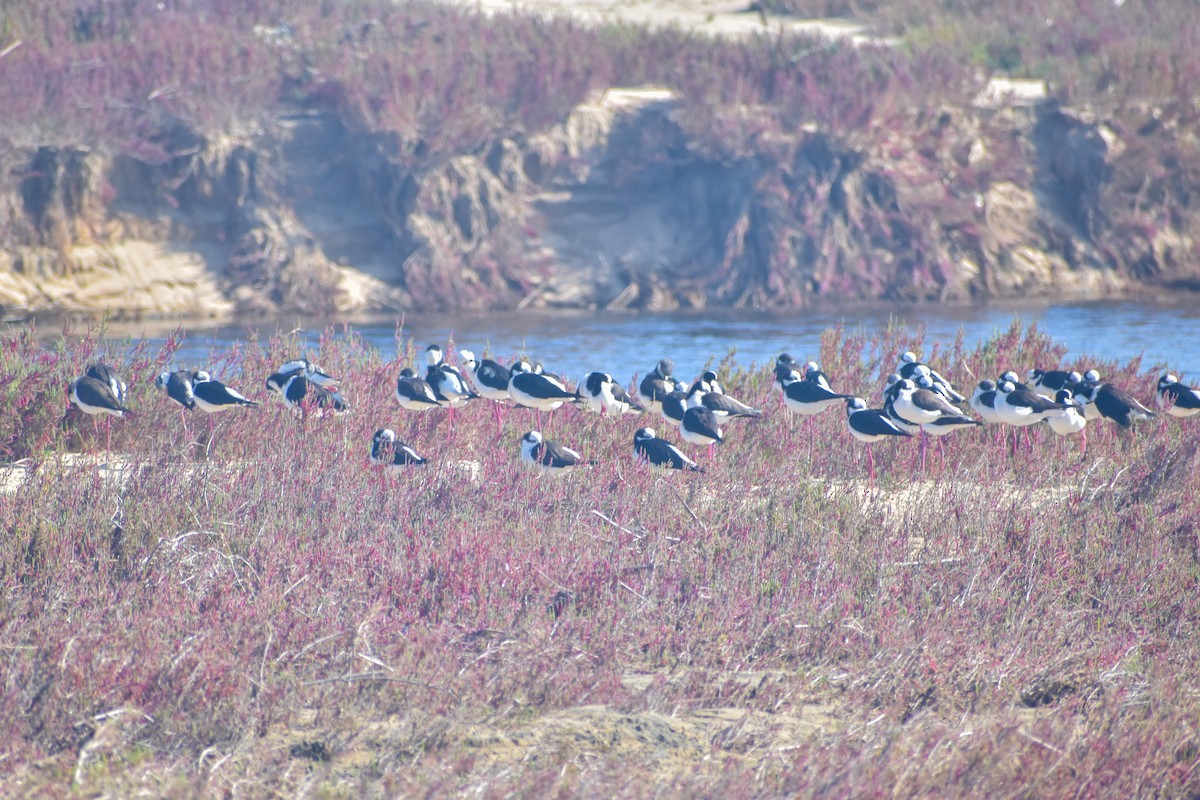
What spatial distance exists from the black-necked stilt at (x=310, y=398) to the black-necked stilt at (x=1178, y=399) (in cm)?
610

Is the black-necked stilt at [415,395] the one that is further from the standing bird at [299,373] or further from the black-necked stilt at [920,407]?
the black-necked stilt at [920,407]

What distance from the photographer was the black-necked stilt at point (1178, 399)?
377 inches

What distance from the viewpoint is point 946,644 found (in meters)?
5.54

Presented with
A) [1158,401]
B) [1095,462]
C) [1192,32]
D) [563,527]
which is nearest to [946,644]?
[563,527]

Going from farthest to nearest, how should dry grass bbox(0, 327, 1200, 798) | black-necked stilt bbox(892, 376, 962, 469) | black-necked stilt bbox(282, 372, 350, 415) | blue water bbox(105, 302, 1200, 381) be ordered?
1. blue water bbox(105, 302, 1200, 381)
2. black-necked stilt bbox(282, 372, 350, 415)
3. black-necked stilt bbox(892, 376, 962, 469)
4. dry grass bbox(0, 327, 1200, 798)

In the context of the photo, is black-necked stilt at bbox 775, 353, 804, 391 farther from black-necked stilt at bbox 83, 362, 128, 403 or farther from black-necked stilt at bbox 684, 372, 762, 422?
black-necked stilt at bbox 83, 362, 128, 403

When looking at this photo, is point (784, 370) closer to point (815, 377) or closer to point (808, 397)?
point (815, 377)

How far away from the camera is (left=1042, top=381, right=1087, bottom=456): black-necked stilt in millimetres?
8977

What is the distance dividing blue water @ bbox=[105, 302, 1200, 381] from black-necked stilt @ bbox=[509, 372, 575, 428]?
520 cm

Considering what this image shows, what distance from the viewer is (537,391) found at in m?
9.35

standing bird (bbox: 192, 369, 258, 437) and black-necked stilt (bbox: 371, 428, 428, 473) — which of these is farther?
standing bird (bbox: 192, 369, 258, 437)

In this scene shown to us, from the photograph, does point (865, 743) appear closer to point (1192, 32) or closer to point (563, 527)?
point (563, 527)

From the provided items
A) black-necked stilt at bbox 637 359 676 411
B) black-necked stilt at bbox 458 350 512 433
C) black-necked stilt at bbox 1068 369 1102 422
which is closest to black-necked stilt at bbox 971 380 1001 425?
black-necked stilt at bbox 1068 369 1102 422

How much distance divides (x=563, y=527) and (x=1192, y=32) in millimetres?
25876
